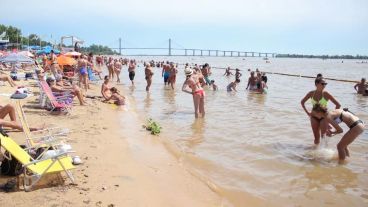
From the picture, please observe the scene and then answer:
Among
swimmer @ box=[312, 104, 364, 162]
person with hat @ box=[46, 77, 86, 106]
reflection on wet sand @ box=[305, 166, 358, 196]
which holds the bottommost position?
reflection on wet sand @ box=[305, 166, 358, 196]

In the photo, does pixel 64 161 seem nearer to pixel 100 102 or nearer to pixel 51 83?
pixel 51 83

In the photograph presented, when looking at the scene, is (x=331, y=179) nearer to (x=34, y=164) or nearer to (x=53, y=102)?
(x=34, y=164)

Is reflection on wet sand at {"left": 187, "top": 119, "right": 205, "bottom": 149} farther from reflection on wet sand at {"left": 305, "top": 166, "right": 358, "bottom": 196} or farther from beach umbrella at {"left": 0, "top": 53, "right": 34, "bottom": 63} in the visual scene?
beach umbrella at {"left": 0, "top": 53, "right": 34, "bottom": 63}

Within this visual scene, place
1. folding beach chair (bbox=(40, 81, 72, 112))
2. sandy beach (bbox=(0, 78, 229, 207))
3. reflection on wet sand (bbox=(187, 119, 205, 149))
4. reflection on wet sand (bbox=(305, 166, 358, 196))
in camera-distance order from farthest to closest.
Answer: folding beach chair (bbox=(40, 81, 72, 112))
reflection on wet sand (bbox=(187, 119, 205, 149))
reflection on wet sand (bbox=(305, 166, 358, 196))
sandy beach (bbox=(0, 78, 229, 207))

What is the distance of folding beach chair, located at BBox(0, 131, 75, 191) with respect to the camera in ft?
13.1

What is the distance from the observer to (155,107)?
12656 mm

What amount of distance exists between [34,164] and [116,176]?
103 cm

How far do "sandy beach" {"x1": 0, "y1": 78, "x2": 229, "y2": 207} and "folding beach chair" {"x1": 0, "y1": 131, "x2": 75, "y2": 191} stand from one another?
5.4 inches

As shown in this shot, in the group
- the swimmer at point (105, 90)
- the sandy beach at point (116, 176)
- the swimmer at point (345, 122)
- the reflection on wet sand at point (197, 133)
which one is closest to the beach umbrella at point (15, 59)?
the swimmer at point (105, 90)

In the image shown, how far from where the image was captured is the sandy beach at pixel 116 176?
398cm

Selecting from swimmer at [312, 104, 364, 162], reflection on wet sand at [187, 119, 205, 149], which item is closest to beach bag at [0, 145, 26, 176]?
reflection on wet sand at [187, 119, 205, 149]

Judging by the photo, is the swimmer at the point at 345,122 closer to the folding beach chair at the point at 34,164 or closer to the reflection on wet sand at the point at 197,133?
the reflection on wet sand at the point at 197,133

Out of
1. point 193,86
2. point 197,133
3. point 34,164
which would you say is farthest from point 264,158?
point 34,164

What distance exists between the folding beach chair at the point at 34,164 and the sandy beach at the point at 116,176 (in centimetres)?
14
